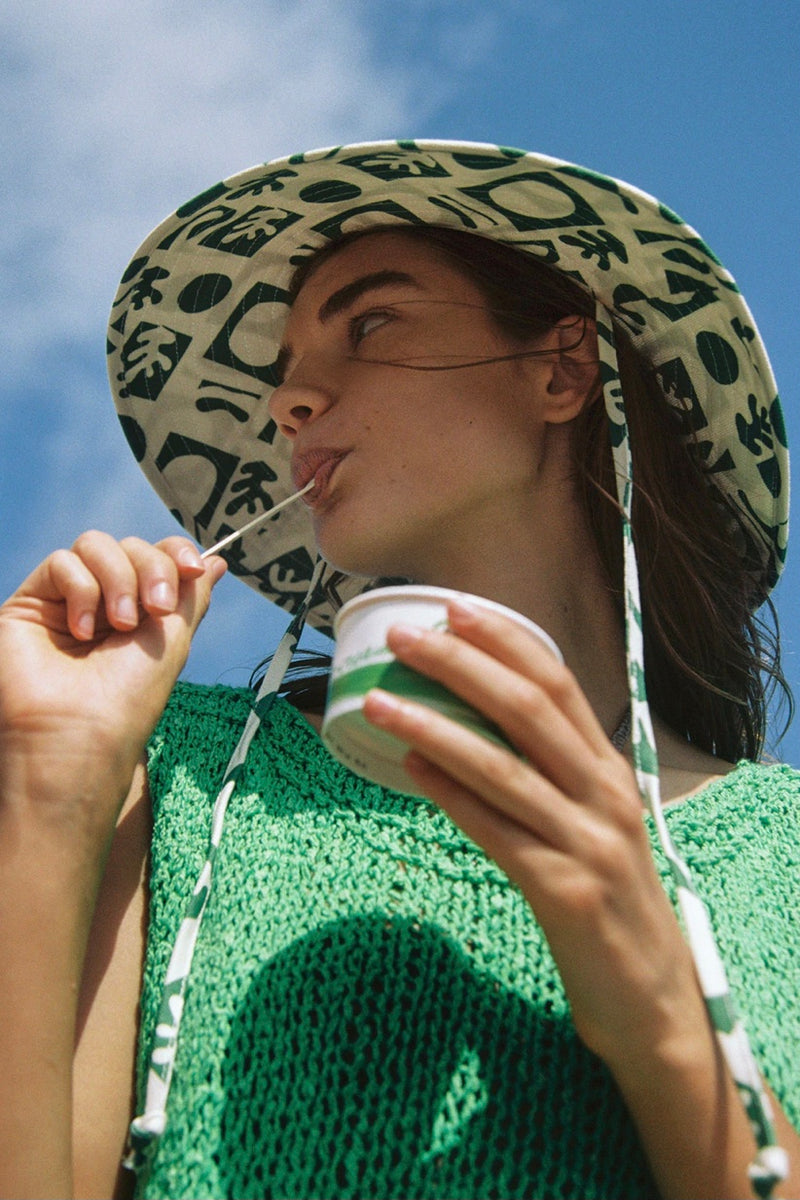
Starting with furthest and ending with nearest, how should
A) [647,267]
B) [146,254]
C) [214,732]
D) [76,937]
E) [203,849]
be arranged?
[146,254] < [647,267] < [214,732] < [203,849] < [76,937]

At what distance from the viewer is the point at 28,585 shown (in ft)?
5.66

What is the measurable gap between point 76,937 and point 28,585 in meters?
0.51

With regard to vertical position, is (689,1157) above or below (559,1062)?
below

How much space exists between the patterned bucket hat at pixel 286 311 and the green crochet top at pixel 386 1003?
0.88m

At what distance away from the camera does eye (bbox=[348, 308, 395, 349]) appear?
7.95 ft

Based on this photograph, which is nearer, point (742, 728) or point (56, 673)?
point (56, 673)

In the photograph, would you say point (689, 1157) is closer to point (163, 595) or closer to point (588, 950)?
point (588, 950)

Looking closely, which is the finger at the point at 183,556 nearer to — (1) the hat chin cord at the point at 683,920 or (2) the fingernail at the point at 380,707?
(1) the hat chin cord at the point at 683,920

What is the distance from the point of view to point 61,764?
156cm

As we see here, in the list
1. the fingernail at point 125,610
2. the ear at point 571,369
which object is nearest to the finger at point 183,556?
the fingernail at point 125,610

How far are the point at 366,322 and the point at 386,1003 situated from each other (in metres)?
1.38

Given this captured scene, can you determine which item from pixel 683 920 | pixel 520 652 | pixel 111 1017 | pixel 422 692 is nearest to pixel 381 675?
pixel 422 692

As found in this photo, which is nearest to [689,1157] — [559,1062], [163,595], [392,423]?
[559,1062]

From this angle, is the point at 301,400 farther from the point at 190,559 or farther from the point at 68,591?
the point at 68,591
